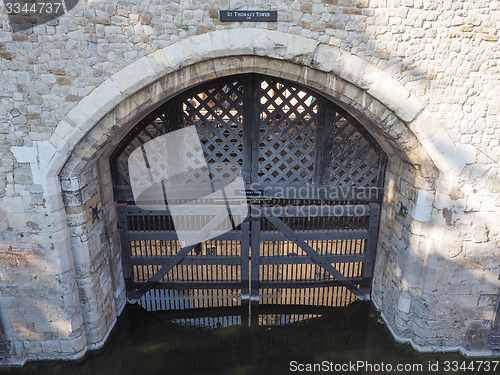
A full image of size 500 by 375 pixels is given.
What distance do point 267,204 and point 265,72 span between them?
2052 mm

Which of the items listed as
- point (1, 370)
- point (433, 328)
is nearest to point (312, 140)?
point (433, 328)

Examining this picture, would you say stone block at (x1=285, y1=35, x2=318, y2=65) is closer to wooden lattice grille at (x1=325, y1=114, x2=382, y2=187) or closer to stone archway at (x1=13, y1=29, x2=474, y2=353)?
stone archway at (x1=13, y1=29, x2=474, y2=353)

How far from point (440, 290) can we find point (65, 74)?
487 centimetres

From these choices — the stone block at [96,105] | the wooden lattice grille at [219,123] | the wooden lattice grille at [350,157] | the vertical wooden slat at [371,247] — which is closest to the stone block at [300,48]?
the wooden lattice grille at [219,123]

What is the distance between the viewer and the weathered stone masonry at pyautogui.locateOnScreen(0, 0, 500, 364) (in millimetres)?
3547

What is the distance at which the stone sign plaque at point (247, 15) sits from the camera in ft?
11.4

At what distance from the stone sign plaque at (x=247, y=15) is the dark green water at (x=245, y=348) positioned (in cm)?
404

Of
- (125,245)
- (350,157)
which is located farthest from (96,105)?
(350,157)

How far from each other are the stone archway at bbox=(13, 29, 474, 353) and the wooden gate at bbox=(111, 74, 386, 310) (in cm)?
51

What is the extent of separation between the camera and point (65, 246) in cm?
420

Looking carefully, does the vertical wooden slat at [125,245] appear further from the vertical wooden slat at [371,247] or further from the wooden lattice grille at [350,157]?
the vertical wooden slat at [371,247]

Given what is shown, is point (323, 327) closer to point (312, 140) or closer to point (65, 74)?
point (312, 140)

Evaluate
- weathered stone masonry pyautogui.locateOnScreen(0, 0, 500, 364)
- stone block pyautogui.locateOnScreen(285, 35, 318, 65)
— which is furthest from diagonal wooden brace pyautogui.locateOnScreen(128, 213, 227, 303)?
stone block pyautogui.locateOnScreen(285, 35, 318, 65)

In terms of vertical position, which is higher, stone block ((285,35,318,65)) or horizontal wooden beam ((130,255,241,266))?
stone block ((285,35,318,65))
